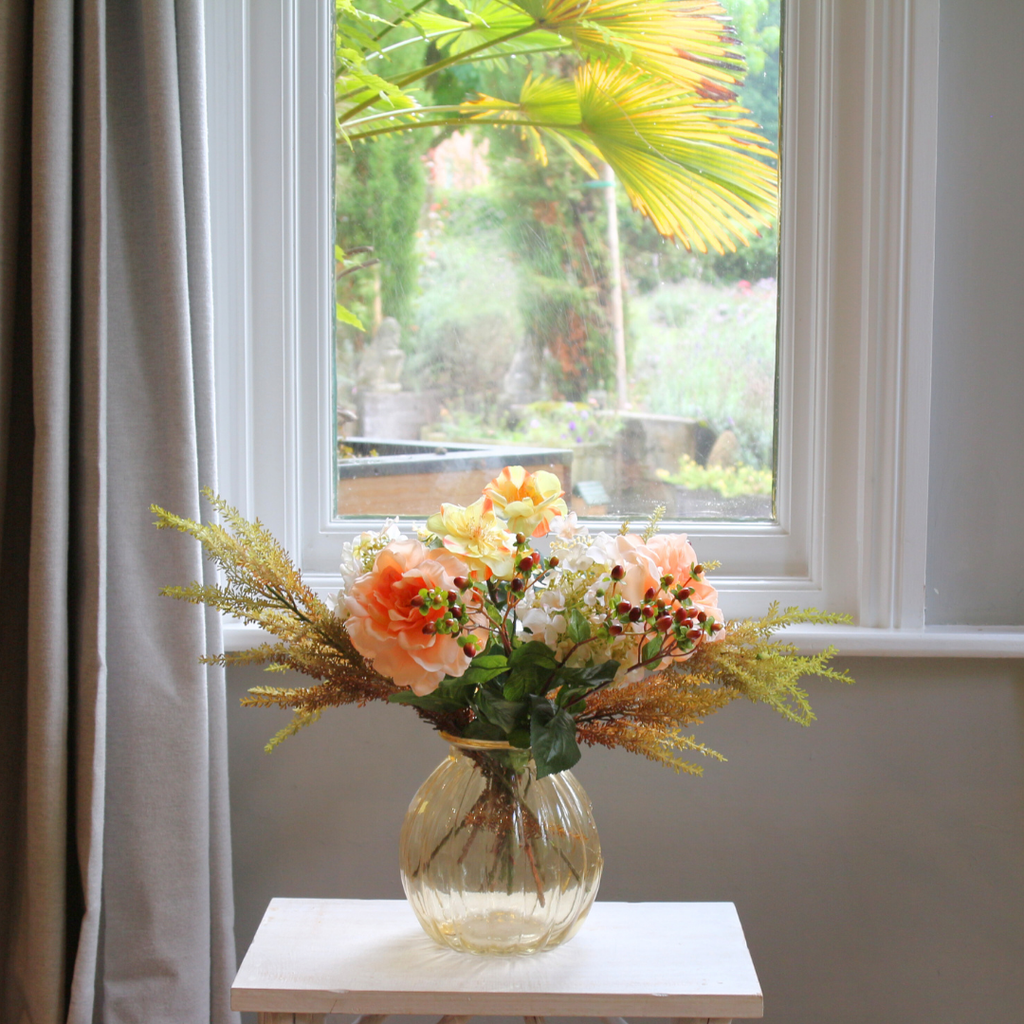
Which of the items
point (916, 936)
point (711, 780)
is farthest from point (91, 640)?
point (916, 936)

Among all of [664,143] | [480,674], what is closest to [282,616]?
[480,674]

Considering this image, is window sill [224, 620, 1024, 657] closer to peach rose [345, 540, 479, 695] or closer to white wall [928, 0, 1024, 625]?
white wall [928, 0, 1024, 625]

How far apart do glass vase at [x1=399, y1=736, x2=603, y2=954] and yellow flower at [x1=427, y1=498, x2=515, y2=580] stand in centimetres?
19

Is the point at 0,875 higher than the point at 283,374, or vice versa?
the point at 283,374

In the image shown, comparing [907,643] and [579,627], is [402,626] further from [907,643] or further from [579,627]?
[907,643]

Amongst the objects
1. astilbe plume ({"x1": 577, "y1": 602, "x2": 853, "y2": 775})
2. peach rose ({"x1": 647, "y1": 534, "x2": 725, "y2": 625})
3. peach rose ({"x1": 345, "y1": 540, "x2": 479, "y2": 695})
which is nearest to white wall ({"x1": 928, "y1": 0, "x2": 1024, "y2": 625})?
astilbe plume ({"x1": 577, "y1": 602, "x2": 853, "y2": 775})

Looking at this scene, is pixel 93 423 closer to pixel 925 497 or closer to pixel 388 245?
pixel 388 245

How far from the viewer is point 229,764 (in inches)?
55.4

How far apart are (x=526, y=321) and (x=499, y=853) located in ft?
2.87

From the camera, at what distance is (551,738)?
840 mm

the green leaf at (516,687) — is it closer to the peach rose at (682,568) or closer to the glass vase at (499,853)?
the glass vase at (499,853)

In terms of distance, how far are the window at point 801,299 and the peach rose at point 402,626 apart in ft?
2.16

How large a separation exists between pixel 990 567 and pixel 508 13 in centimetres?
112

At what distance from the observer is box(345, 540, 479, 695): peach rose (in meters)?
0.80
